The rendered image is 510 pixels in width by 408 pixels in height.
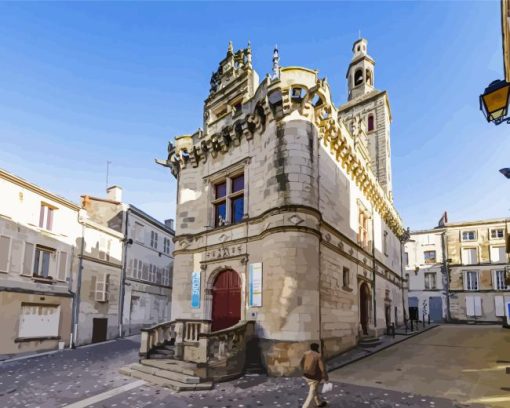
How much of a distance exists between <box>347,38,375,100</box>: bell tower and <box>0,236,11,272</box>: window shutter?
26045mm

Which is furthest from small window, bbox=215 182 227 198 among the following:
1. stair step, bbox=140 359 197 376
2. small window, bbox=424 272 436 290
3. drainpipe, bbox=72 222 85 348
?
small window, bbox=424 272 436 290

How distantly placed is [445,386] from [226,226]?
8202 millimetres

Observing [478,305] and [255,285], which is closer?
[255,285]

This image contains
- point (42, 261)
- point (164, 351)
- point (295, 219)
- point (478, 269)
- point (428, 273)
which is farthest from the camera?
point (428, 273)

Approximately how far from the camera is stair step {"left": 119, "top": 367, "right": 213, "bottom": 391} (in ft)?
29.6

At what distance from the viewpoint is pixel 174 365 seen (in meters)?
10.6

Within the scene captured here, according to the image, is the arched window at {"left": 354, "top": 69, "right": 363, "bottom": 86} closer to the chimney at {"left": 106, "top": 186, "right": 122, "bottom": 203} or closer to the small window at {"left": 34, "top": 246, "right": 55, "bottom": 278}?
the chimney at {"left": 106, "top": 186, "right": 122, "bottom": 203}

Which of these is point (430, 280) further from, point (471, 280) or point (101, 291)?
point (101, 291)

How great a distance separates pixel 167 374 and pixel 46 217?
39.8 feet

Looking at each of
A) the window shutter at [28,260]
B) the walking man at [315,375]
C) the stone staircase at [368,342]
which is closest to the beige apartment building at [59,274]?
the window shutter at [28,260]

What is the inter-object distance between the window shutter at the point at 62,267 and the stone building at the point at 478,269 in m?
34.4

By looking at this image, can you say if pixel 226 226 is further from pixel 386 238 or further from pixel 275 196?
pixel 386 238

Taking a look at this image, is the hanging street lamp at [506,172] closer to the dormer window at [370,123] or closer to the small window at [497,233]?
the dormer window at [370,123]

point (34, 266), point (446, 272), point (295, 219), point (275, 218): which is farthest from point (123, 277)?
point (446, 272)
